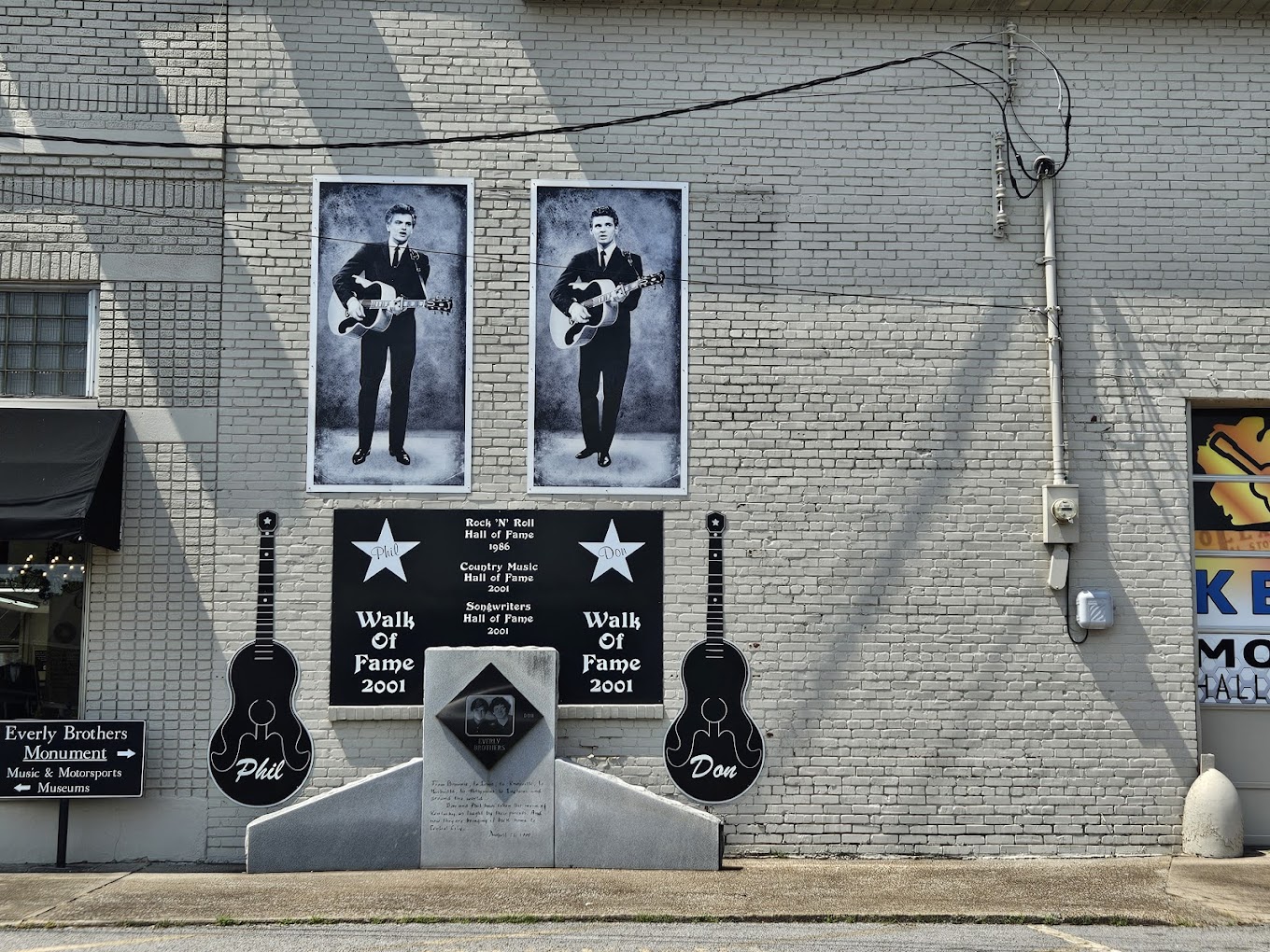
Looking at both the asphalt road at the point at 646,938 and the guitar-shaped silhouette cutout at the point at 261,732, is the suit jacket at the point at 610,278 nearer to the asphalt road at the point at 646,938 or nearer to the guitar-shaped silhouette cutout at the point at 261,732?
the guitar-shaped silhouette cutout at the point at 261,732

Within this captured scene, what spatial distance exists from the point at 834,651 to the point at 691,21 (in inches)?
214

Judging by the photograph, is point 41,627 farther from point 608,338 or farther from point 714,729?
point 714,729

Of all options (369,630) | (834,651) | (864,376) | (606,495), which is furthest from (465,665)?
(864,376)

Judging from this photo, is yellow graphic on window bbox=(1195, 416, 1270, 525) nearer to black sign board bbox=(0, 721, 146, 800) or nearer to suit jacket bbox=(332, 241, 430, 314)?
suit jacket bbox=(332, 241, 430, 314)

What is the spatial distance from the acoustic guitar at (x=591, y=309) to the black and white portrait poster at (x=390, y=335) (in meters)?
0.76

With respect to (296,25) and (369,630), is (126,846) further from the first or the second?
(296,25)

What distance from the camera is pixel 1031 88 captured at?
Result: 10.8m

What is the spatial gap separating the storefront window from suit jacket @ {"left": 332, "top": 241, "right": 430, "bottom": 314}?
3.04 metres

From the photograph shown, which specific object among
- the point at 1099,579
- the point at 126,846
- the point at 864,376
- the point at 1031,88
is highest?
the point at 1031,88

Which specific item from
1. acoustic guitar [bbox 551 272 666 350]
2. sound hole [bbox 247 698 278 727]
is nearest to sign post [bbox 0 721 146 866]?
sound hole [bbox 247 698 278 727]

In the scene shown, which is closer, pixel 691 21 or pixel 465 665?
pixel 465 665

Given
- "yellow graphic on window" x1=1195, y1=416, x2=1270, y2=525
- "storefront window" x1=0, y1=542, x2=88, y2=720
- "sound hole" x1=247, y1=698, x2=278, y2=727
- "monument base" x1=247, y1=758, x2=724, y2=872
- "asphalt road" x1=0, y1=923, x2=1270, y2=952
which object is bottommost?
"asphalt road" x1=0, y1=923, x2=1270, y2=952

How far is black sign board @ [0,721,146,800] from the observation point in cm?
992

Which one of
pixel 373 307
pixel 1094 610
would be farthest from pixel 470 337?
pixel 1094 610
